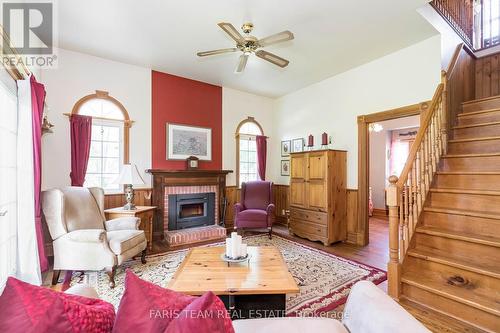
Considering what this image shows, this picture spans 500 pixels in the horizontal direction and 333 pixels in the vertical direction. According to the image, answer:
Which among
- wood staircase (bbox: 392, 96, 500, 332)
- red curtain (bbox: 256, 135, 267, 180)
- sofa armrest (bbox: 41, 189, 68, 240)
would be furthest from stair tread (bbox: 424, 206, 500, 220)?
sofa armrest (bbox: 41, 189, 68, 240)

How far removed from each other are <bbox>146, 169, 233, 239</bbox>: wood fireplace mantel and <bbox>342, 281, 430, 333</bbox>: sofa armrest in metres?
3.73

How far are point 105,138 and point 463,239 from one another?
192 inches

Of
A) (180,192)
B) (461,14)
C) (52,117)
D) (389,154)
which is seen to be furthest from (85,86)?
(389,154)

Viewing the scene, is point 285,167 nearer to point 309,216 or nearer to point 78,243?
point 309,216

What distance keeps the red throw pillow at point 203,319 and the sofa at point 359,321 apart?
25.9 inches

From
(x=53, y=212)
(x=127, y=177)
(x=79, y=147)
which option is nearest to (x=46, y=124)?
(x=79, y=147)

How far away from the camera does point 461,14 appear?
366cm

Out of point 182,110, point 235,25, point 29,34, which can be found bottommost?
point 182,110

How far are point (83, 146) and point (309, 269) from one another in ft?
12.3

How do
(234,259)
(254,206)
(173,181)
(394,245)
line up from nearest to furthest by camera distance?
(234,259)
(394,245)
(173,181)
(254,206)

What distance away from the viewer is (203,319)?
0.66 m

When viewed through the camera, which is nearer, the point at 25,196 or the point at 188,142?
the point at 25,196

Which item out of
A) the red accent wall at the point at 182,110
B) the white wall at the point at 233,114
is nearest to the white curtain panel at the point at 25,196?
the red accent wall at the point at 182,110

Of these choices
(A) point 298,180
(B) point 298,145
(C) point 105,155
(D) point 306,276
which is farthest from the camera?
(B) point 298,145
